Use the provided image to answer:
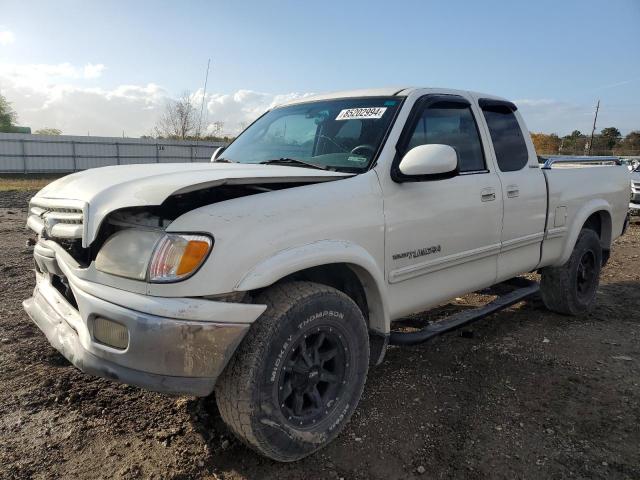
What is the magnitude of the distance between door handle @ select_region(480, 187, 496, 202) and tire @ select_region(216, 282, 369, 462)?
1440 mm

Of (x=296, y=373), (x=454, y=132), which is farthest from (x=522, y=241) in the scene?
(x=296, y=373)

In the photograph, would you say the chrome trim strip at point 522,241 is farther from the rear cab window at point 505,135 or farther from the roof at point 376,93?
the roof at point 376,93

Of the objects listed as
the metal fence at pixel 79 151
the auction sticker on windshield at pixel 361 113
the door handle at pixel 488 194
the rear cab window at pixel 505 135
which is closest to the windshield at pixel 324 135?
the auction sticker on windshield at pixel 361 113

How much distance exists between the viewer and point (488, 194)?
3549mm

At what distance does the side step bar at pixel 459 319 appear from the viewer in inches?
123

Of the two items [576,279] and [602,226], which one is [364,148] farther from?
[602,226]

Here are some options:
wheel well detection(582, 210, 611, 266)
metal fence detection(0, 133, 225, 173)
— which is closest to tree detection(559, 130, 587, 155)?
metal fence detection(0, 133, 225, 173)

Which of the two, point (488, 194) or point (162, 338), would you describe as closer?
point (162, 338)

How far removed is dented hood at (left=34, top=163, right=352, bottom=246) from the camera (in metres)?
2.21

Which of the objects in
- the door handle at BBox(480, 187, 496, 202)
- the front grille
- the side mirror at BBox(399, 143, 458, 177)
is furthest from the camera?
the door handle at BBox(480, 187, 496, 202)

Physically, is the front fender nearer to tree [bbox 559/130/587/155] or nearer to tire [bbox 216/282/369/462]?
tire [bbox 216/282/369/462]

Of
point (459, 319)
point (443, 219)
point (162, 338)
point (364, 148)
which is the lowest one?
point (459, 319)

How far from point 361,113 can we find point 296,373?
1.73m

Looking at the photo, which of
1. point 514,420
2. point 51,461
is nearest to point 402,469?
point 514,420
